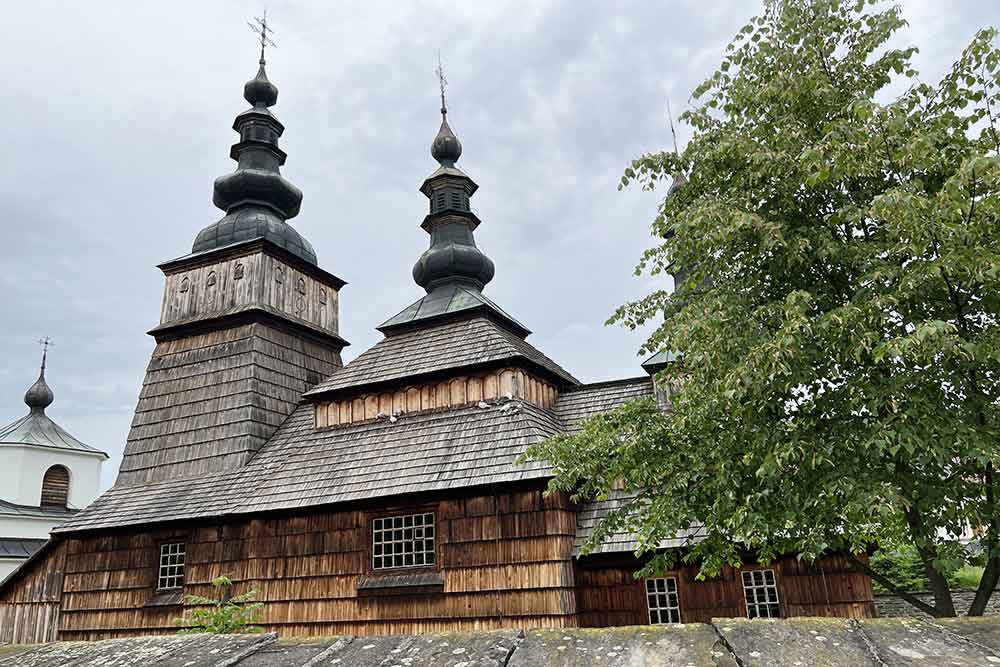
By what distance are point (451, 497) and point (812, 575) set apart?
5472 mm

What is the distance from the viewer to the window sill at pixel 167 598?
1455 centimetres

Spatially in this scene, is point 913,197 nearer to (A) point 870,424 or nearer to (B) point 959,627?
(A) point 870,424

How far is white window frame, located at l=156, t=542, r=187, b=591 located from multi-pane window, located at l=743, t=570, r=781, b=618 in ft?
33.4

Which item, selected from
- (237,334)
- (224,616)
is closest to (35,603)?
(237,334)

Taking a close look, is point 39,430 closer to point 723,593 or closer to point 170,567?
point 170,567

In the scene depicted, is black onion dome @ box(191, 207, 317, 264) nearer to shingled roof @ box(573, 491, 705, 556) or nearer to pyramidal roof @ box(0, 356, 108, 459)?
shingled roof @ box(573, 491, 705, 556)

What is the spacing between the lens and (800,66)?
672cm

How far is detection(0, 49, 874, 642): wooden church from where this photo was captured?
472 inches

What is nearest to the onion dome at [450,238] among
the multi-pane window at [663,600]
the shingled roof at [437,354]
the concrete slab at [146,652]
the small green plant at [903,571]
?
the shingled roof at [437,354]

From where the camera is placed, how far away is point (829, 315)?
5.38m

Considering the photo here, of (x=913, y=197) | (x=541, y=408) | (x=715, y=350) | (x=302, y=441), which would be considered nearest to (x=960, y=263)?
(x=913, y=197)

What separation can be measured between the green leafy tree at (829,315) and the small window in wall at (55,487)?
Answer: 3023 centimetres

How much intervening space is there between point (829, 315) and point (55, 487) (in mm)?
33096

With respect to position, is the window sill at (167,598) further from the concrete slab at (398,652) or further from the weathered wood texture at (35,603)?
the concrete slab at (398,652)
